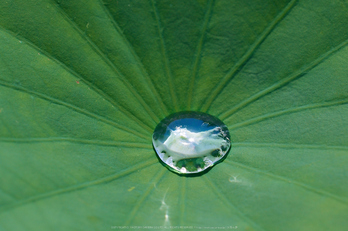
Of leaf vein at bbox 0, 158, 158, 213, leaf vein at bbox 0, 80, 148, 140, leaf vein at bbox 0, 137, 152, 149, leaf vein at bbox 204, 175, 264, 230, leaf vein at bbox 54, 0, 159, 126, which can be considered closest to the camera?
leaf vein at bbox 0, 158, 158, 213

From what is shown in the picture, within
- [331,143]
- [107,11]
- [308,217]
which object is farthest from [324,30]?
[107,11]

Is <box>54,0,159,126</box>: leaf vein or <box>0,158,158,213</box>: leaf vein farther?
<box>54,0,159,126</box>: leaf vein

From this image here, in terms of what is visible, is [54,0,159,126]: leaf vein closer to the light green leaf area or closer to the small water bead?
the light green leaf area

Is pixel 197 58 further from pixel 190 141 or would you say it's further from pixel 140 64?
pixel 190 141

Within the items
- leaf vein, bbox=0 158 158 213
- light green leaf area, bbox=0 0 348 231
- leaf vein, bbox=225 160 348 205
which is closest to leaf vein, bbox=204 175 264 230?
light green leaf area, bbox=0 0 348 231

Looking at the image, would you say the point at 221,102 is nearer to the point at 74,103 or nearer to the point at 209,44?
the point at 209,44

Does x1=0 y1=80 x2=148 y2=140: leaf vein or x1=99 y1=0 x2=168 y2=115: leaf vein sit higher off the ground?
x1=99 y1=0 x2=168 y2=115: leaf vein

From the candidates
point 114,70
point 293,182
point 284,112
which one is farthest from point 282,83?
point 114,70
